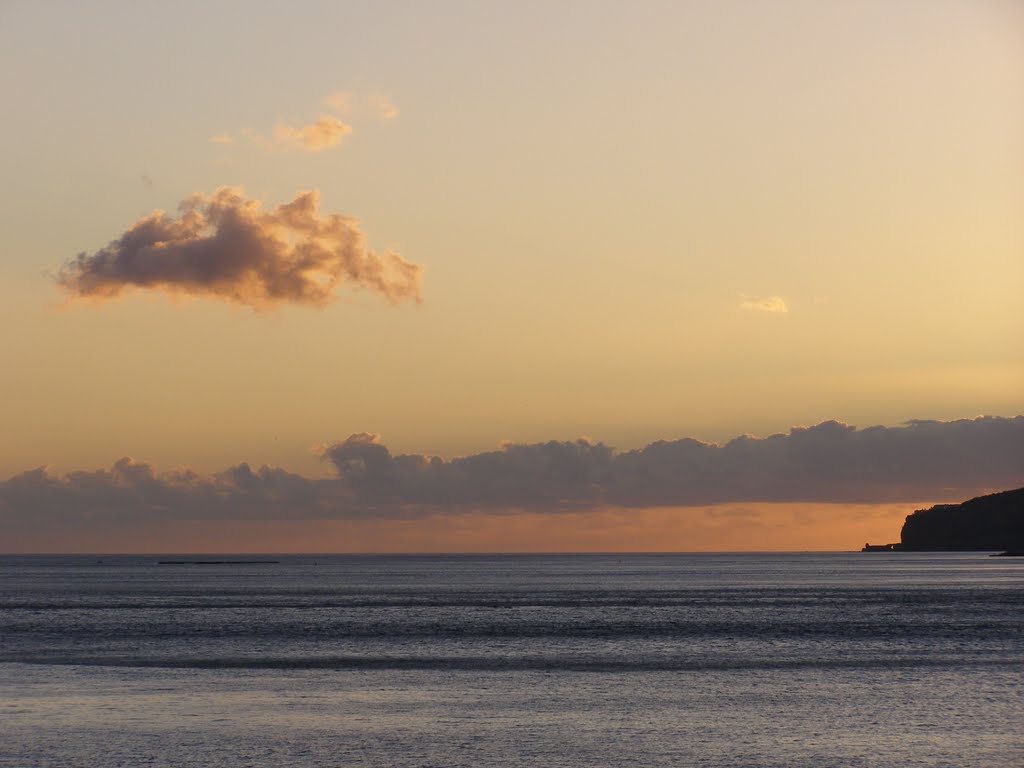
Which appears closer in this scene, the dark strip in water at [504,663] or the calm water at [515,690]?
the calm water at [515,690]

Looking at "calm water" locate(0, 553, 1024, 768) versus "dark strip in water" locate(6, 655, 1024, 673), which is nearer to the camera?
"calm water" locate(0, 553, 1024, 768)

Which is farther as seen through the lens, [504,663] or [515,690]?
[504,663]

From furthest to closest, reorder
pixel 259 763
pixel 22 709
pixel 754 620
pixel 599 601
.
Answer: pixel 599 601 → pixel 754 620 → pixel 22 709 → pixel 259 763

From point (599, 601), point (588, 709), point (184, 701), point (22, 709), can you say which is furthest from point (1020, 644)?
point (599, 601)

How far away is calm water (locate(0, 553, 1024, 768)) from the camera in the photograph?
139ft

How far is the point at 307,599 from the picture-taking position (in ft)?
519

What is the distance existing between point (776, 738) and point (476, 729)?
10.9m

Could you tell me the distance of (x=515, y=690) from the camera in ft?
189

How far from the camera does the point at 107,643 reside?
8550 cm

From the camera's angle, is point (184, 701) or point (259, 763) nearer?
point (259, 763)

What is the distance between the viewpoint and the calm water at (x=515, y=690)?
4231 cm

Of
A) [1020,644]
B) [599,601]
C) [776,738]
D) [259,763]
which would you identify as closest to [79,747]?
[259,763]

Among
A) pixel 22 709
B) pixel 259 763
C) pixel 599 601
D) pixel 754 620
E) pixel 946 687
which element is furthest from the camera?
pixel 599 601

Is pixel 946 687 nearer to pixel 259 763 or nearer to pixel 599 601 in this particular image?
pixel 259 763
